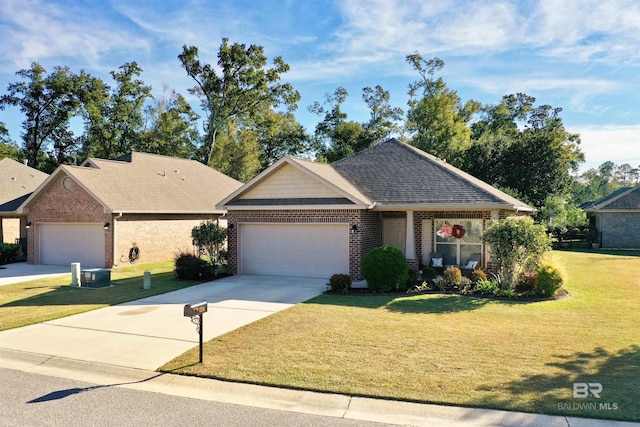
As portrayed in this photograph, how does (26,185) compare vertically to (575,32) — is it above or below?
below

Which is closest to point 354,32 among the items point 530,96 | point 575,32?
point 575,32

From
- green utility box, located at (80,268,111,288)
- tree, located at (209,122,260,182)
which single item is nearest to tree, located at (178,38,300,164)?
tree, located at (209,122,260,182)

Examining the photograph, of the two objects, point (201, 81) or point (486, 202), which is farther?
point (201, 81)

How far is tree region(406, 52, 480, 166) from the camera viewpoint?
38219mm

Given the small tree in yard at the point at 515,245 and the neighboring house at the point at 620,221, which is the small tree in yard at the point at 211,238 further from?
the neighboring house at the point at 620,221

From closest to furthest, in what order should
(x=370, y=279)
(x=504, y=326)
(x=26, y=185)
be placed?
(x=504, y=326) → (x=370, y=279) → (x=26, y=185)

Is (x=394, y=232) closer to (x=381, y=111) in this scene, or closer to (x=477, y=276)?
(x=477, y=276)

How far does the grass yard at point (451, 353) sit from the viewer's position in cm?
597

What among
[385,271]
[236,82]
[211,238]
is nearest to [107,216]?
[211,238]

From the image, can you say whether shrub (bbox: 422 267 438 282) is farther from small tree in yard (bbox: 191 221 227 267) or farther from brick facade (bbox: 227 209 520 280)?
small tree in yard (bbox: 191 221 227 267)

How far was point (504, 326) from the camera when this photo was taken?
952 centimetres

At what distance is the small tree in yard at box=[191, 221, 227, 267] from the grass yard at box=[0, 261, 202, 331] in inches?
67.5

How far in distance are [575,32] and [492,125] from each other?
4172 cm

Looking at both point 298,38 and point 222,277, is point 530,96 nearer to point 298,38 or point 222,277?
point 298,38
